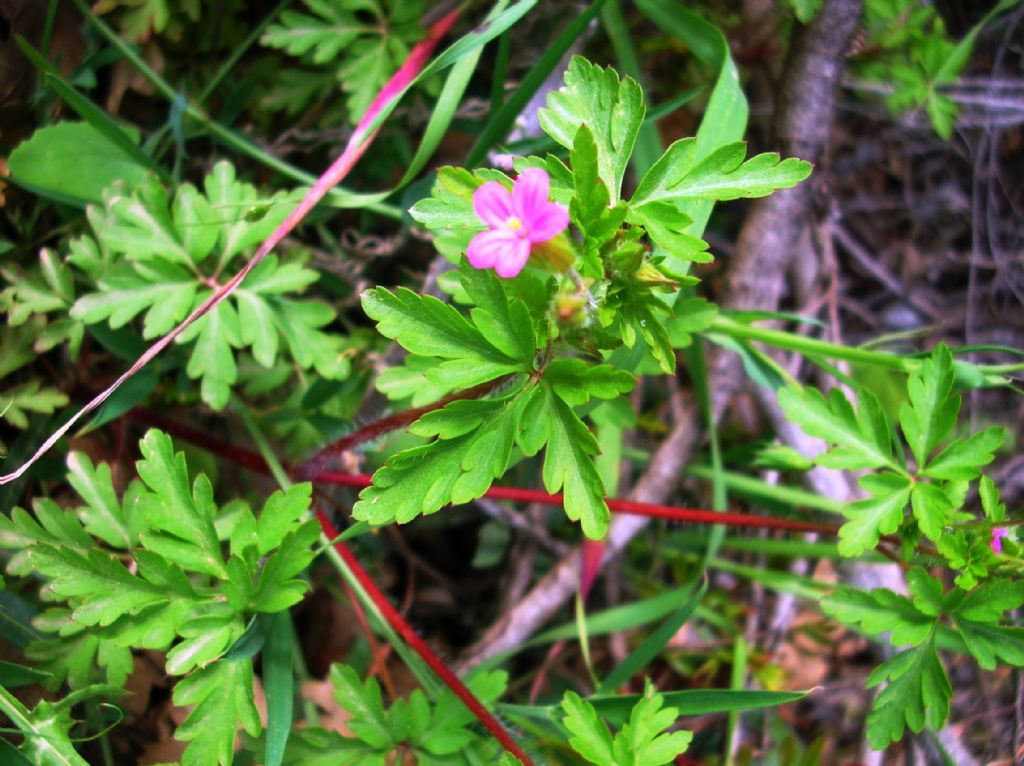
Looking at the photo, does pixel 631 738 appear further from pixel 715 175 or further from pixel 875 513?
pixel 715 175

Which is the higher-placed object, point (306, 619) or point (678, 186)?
point (678, 186)

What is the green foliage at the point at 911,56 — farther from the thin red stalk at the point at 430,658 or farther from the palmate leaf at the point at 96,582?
the palmate leaf at the point at 96,582

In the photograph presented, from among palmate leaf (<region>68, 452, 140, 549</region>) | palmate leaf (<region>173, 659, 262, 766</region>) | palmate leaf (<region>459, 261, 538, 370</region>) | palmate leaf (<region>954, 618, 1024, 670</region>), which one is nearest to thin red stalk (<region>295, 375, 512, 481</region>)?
palmate leaf (<region>459, 261, 538, 370</region>)

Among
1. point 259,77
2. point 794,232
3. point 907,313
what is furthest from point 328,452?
point 907,313

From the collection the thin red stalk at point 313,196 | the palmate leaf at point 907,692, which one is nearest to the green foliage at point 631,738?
the palmate leaf at point 907,692

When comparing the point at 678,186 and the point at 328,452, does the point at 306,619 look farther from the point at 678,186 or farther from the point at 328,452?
the point at 678,186

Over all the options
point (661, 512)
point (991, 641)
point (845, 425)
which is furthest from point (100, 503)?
point (991, 641)
